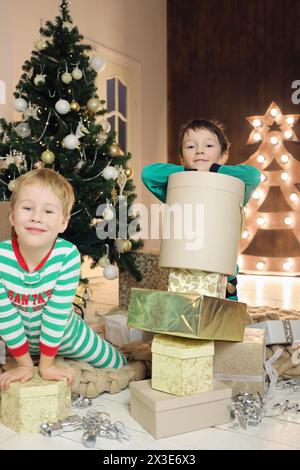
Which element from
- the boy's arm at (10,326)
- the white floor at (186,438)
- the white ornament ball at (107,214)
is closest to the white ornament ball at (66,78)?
the white ornament ball at (107,214)

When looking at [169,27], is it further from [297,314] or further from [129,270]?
[297,314]

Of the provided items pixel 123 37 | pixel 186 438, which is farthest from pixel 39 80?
pixel 123 37

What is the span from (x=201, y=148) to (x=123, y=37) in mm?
3177

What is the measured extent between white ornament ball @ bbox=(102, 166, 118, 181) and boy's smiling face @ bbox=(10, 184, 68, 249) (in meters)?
1.20

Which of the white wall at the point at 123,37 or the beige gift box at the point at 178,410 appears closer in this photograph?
the beige gift box at the point at 178,410

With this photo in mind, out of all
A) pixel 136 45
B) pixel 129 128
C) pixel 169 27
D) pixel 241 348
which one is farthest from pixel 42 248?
pixel 169 27

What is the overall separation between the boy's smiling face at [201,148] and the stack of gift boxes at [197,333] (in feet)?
0.99

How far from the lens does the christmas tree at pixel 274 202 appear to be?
4531 mm

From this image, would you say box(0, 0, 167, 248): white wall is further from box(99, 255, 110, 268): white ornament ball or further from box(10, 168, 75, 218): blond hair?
box(10, 168, 75, 218): blond hair

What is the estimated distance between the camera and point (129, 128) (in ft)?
15.6

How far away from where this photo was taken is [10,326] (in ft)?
4.55

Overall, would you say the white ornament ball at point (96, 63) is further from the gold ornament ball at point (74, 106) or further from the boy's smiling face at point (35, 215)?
the boy's smiling face at point (35, 215)

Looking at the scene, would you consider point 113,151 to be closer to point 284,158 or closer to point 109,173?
point 109,173

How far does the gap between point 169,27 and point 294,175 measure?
2.12 metres
